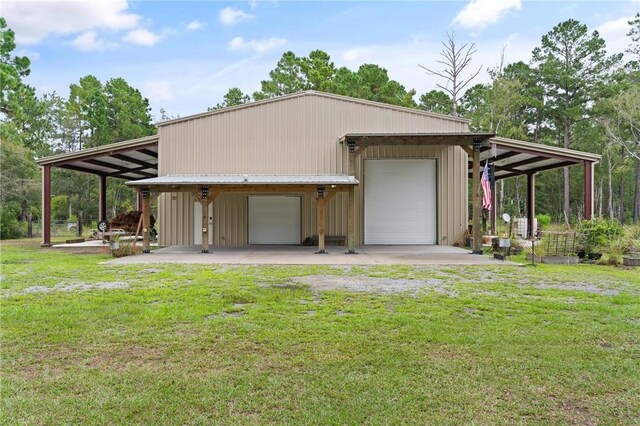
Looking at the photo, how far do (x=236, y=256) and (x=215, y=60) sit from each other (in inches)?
580

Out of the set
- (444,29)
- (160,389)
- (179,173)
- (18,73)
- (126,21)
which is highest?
(444,29)

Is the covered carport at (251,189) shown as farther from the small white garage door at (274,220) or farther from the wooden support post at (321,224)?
the small white garage door at (274,220)

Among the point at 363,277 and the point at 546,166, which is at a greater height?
the point at 546,166

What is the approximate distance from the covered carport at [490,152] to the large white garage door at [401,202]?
Result: 1.46 m

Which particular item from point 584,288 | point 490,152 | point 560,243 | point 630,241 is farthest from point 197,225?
point 630,241

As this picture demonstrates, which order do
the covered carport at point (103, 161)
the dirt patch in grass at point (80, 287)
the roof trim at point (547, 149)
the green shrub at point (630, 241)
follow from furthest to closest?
the covered carport at point (103, 161) < the roof trim at point (547, 149) < the green shrub at point (630, 241) < the dirt patch in grass at point (80, 287)

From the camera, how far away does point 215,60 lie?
858 inches

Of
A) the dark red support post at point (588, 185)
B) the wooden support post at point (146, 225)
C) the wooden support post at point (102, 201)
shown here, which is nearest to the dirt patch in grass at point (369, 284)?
the wooden support post at point (146, 225)

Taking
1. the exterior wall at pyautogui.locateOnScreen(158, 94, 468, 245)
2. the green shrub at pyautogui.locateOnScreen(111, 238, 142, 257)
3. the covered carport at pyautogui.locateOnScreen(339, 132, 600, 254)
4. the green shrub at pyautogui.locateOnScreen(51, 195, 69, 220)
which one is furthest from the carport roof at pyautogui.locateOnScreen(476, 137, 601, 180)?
the green shrub at pyautogui.locateOnScreen(51, 195, 69, 220)

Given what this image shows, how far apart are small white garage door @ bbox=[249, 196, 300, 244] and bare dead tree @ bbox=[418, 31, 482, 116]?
1487cm

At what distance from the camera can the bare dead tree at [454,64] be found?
24859 mm

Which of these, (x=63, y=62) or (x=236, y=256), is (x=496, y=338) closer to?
(x=236, y=256)

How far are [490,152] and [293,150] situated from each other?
7469 millimetres

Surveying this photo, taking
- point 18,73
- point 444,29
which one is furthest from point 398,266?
point 18,73
